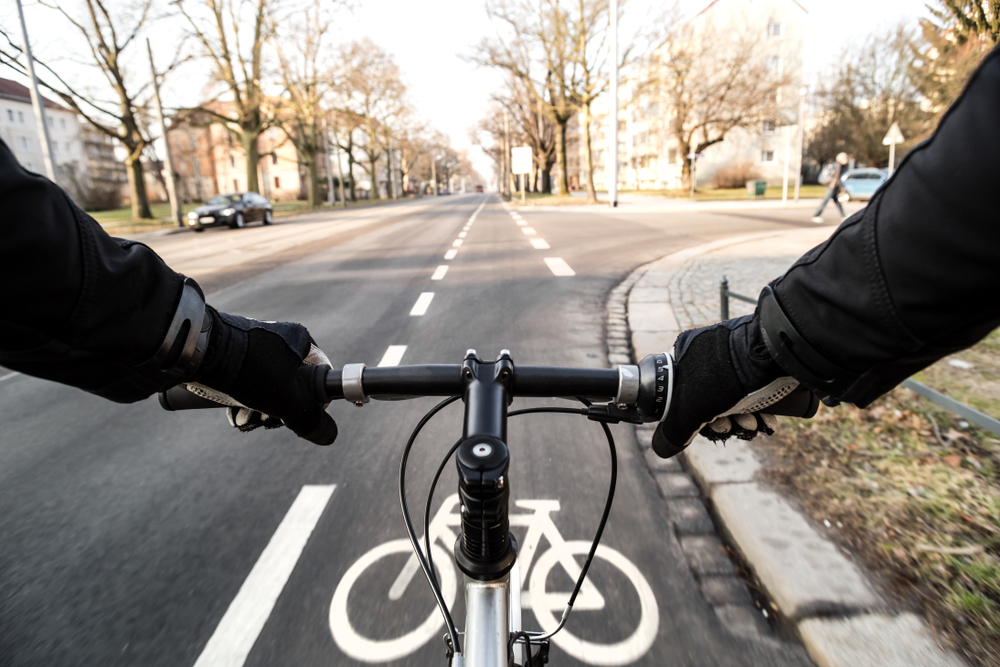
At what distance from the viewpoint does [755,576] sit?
2.26 meters

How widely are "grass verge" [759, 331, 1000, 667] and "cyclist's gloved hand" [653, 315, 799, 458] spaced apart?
4.95ft

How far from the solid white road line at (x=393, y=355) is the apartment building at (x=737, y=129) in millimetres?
26342

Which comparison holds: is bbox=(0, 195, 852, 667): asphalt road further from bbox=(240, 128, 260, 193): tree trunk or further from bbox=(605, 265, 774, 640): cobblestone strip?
bbox=(240, 128, 260, 193): tree trunk

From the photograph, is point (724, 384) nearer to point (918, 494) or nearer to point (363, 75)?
point (918, 494)

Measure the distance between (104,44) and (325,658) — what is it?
30189 millimetres

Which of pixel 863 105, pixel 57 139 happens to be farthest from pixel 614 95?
pixel 57 139

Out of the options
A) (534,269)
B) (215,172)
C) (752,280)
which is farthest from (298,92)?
(215,172)

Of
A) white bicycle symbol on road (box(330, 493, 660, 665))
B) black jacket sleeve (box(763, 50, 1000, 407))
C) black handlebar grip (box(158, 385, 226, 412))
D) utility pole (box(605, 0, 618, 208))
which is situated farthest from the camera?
utility pole (box(605, 0, 618, 208))

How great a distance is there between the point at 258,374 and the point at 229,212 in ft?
82.2

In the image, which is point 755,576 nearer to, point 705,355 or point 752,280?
point 705,355

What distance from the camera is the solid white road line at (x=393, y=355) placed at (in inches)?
198

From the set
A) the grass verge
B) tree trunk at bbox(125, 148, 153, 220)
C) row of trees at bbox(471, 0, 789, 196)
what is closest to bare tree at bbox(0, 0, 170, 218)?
tree trunk at bbox(125, 148, 153, 220)

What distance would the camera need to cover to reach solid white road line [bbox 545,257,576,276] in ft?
30.4

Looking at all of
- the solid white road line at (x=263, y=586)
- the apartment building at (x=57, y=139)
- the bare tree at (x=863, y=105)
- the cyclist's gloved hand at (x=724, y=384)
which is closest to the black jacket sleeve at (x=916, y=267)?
the cyclist's gloved hand at (x=724, y=384)
